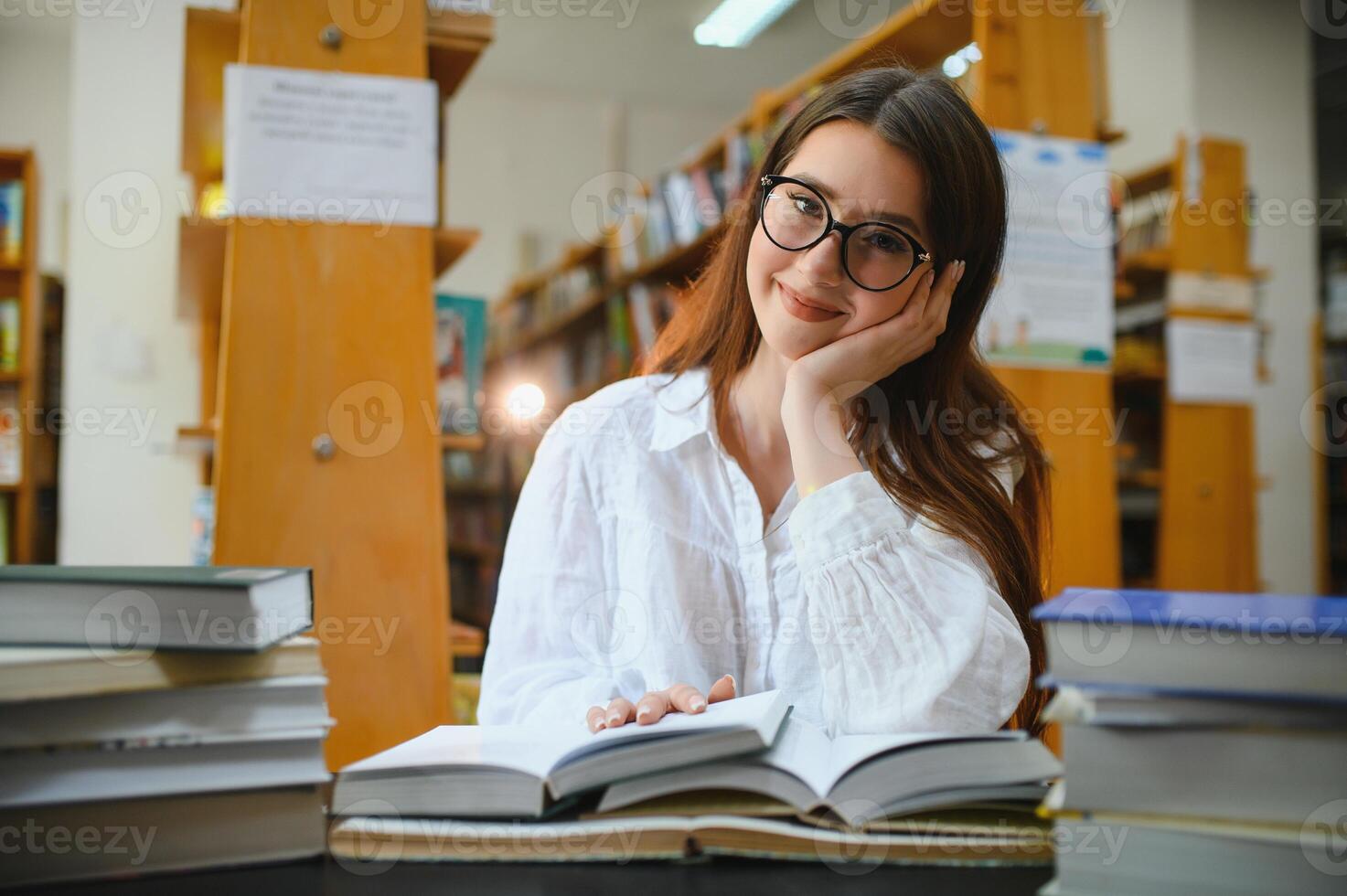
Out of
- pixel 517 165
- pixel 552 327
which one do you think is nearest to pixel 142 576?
pixel 552 327

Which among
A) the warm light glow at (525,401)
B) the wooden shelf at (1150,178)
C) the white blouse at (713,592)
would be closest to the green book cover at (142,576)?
the white blouse at (713,592)

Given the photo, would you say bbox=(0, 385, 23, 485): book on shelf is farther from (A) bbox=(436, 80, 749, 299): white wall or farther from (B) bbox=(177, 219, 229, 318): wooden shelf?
(A) bbox=(436, 80, 749, 299): white wall

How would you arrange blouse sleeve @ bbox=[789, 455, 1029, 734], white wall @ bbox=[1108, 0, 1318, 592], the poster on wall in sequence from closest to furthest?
blouse sleeve @ bbox=[789, 455, 1029, 734]
the poster on wall
white wall @ bbox=[1108, 0, 1318, 592]

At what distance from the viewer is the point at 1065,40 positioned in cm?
237

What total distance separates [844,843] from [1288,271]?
5.08 m

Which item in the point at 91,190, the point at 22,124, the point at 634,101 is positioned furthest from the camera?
the point at 634,101

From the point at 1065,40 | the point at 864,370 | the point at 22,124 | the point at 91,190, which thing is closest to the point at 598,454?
the point at 864,370

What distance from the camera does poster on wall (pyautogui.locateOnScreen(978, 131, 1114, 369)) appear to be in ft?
7.29

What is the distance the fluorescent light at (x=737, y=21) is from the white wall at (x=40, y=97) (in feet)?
10.8

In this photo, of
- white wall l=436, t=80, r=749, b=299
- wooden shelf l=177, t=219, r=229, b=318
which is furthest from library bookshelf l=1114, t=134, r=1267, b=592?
white wall l=436, t=80, r=749, b=299

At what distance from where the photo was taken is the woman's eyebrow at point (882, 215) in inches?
42.7

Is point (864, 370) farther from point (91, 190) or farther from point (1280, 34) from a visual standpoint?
point (1280, 34)

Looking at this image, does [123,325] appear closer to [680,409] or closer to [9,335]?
[9,335]

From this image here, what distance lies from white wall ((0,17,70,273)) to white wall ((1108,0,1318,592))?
5.20 meters
